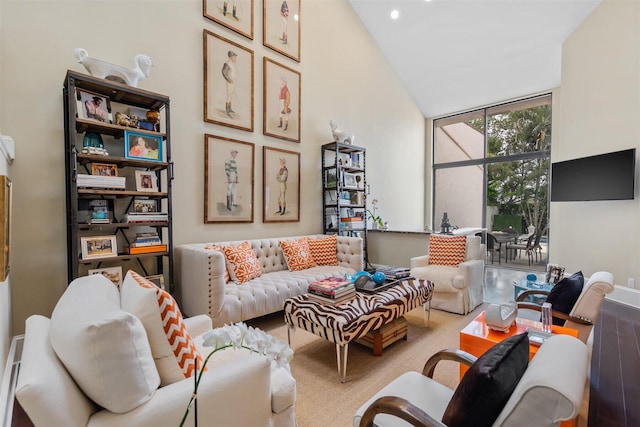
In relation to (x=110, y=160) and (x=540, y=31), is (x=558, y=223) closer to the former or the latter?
(x=540, y=31)

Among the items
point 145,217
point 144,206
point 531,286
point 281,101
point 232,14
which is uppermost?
point 232,14

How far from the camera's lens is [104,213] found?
8.30ft

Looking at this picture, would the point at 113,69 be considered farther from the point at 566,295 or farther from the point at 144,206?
the point at 566,295

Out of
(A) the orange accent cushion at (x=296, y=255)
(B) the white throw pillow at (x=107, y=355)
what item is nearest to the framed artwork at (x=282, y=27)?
(A) the orange accent cushion at (x=296, y=255)

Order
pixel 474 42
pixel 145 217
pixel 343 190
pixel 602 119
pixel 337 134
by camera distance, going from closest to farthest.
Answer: pixel 145 217
pixel 602 119
pixel 337 134
pixel 343 190
pixel 474 42

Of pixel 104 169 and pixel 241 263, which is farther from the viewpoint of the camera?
pixel 241 263

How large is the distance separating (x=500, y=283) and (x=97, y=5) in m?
6.13

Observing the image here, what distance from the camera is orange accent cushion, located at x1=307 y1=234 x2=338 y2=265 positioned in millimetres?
3902

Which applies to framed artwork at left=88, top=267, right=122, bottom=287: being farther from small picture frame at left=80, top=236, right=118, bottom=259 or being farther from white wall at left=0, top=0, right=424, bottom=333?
white wall at left=0, top=0, right=424, bottom=333

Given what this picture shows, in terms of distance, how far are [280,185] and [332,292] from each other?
2.22 meters

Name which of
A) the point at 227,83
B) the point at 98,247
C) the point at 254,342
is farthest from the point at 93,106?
the point at 254,342

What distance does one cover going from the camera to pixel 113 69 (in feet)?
8.00

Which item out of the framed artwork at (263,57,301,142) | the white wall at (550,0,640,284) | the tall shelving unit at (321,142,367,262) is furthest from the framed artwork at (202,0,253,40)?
the white wall at (550,0,640,284)

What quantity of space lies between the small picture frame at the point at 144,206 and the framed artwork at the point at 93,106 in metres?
0.74
